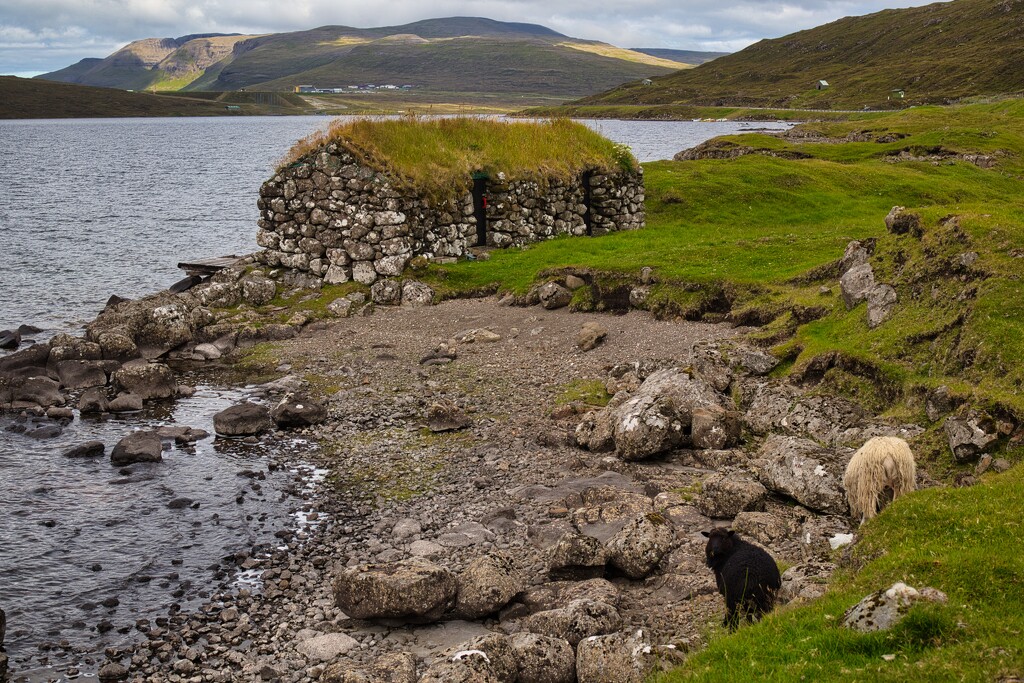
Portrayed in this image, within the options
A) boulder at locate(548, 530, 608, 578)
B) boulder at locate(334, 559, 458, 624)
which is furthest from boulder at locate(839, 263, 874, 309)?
boulder at locate(334, 559, 458, 624)

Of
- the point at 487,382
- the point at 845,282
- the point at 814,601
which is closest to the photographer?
the point at 814,601

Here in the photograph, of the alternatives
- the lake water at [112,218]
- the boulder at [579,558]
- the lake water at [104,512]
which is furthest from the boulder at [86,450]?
the lake water at [112,218]

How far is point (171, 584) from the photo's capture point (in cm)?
1733

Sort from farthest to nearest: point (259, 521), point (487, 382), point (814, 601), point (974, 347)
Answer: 1. point (487, 382)
2. point (259, 521)
3. point (974, 347)
4. point (814, 601)

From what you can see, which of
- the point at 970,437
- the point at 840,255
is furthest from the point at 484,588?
the point at 840,255

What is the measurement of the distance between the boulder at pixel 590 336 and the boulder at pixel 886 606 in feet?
66.9

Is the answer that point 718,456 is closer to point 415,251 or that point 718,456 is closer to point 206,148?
point 415,251

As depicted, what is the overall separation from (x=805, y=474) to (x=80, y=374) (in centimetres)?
2660

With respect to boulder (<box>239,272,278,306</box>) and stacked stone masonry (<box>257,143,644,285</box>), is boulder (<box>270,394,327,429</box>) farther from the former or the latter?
stacked stone masonry (<box>257,143,644,285</box>)

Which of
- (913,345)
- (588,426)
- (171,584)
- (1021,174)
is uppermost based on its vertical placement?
(1021,174)

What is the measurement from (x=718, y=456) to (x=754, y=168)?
42.7 metres

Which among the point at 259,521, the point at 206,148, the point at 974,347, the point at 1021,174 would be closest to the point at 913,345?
the point at 974,347

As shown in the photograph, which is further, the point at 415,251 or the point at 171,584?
the point at 415,251

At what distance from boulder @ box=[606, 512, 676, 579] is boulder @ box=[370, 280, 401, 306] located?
964 inches
